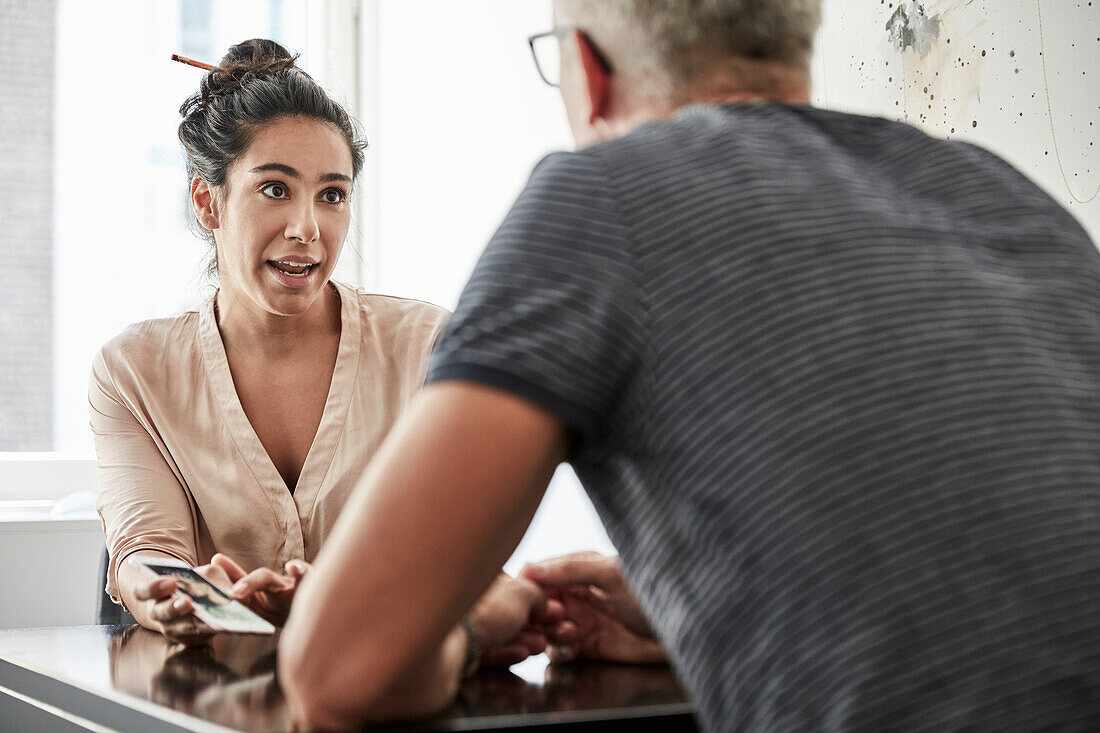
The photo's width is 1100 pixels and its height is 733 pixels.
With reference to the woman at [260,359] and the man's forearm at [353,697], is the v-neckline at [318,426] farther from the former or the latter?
the man's forearm at [353,697]

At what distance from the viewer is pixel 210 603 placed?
44.3 inches

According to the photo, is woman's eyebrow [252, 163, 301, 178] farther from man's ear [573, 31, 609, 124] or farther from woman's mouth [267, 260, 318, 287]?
man's ear [573, 31, 609, 124]

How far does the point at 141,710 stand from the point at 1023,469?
66 centimetres

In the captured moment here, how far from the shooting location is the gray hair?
0.69 m

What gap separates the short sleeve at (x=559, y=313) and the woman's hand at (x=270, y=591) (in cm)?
68

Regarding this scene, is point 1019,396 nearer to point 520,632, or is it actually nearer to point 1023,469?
point 1023,469

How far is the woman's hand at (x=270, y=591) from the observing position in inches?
46.1

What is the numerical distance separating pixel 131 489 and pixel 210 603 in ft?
2.28

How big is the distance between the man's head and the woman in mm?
1233

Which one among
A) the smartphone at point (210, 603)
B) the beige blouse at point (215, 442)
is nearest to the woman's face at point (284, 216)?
the beige blouse at point (215, 442)

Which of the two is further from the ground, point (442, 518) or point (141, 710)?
point (442, 518)

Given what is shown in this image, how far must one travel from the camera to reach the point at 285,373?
1.99 metres

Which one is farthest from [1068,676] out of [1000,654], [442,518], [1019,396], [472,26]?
[472,26]

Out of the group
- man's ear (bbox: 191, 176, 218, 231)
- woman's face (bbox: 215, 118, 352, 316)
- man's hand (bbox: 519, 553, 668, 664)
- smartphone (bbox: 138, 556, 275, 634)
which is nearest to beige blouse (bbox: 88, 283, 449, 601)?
woman's face (bbox: 215, 118, 352, 316)
